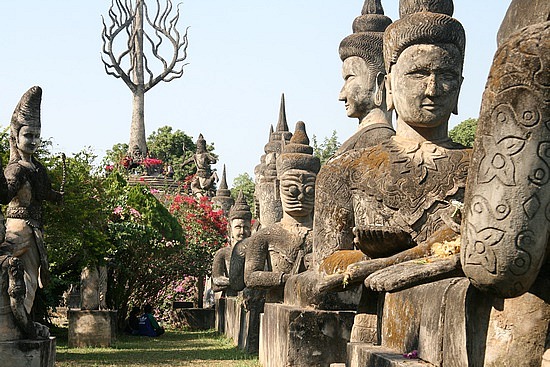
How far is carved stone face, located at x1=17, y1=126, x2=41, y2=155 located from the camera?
1030 cm

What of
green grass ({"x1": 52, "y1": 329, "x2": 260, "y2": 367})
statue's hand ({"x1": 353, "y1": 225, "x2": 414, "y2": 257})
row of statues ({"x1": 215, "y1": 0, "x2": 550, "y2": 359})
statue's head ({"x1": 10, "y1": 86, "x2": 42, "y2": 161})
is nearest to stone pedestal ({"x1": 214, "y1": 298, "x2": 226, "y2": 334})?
green grass ({"x1": 52, "y1": 329, "x2": 260, "y2": 367})

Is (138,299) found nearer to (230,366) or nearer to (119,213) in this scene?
(119,213)

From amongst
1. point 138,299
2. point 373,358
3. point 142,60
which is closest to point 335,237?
point 373,358

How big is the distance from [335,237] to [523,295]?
301 cm

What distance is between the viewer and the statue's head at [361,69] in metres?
8.62

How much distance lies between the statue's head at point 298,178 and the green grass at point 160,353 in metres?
1.83

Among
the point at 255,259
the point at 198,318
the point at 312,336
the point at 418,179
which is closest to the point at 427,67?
the point at 418,179

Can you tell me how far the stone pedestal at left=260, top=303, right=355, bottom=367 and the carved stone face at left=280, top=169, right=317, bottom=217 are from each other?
3.22 metres

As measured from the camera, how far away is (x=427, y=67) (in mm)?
5738

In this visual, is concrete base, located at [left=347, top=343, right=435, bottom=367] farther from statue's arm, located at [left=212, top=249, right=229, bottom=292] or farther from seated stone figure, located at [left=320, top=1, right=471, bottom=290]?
statue's arm, located at [left=212, top=249, right=229, bottom=292]

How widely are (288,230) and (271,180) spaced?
5.89 m

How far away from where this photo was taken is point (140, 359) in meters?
15.0

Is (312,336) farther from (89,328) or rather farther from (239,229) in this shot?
(239,229)

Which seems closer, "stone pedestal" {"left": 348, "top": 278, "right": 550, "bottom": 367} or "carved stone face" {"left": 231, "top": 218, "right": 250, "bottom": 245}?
"stone pedestal" {"left": 348, "top": 278, "right": 550, "bottom": 367}
